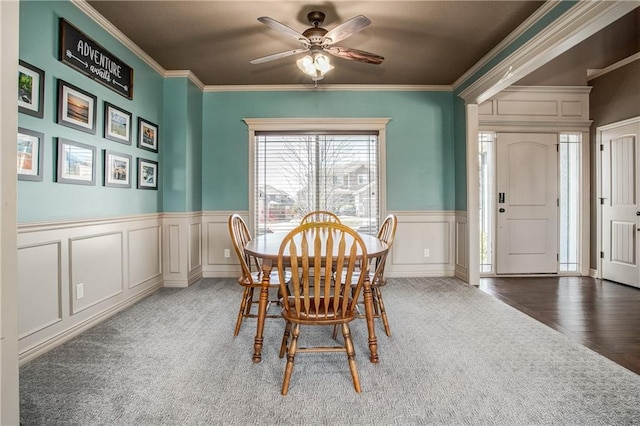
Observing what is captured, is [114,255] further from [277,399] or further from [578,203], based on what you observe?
[578,203]

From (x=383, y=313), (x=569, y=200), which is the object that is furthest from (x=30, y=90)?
(x=569, y=200)

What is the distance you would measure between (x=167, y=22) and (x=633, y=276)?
569 cm

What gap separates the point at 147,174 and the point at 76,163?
109 centimetres

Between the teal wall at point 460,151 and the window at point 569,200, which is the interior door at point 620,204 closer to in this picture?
the window at point 569,200

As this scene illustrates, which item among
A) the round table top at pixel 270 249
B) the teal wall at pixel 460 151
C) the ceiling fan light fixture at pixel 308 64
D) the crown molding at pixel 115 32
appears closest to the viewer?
the round table top at pixel 270 249

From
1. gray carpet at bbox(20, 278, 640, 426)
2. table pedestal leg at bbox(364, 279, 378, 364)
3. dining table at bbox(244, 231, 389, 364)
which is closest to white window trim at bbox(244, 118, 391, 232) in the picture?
gray carpet at bbox(20, 278, 640, 426)

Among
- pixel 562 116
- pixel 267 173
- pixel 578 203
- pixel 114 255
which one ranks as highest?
pixel 562 116

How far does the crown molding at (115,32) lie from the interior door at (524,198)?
14.4 ft

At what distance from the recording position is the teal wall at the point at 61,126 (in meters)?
2.19

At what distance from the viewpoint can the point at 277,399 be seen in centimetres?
171

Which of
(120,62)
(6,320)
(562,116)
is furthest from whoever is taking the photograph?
(562,116)

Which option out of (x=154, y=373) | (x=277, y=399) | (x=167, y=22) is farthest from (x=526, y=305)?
(x=167, y=22)

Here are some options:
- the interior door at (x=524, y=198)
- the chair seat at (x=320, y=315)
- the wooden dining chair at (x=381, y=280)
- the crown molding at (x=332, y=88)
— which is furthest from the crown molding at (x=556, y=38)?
the chair seat at (x=320, y=315)

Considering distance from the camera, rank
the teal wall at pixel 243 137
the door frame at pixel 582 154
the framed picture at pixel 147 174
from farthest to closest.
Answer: the door frame at pixel 582 154 < the teal wall at pixel 243 137 < the framed picture at pixel 147 174
